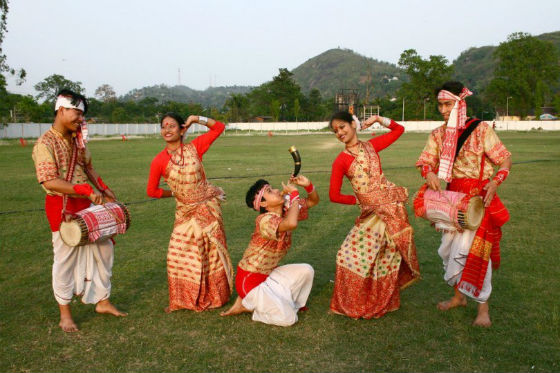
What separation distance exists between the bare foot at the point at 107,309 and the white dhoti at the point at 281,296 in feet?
4.14

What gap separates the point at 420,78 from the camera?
3255 inches

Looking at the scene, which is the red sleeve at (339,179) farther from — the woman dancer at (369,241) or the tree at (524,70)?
the tree at (524,70)

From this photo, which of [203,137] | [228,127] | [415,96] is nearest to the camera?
[203,137]

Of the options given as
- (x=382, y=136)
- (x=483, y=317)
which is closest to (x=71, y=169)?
(x=382, y=136)

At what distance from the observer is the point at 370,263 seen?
4.35 meters

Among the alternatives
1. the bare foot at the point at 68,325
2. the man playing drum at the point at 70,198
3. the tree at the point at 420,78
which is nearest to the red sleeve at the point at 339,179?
the man playing drum at the point at 70,198

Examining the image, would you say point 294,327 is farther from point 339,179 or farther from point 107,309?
point 107,309

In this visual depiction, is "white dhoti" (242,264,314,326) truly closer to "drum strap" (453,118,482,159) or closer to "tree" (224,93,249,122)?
"drum strap" (453,118,482,159)

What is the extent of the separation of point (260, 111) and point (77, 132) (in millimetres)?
89348

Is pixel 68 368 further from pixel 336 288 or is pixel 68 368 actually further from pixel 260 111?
pixel 260 111

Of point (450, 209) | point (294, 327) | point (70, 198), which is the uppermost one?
point (70, 198)

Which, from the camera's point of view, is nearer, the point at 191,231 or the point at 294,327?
the point at 294,327

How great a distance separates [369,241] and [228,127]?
72.1 meters

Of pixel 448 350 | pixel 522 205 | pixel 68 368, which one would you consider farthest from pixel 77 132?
pixel 522 205
